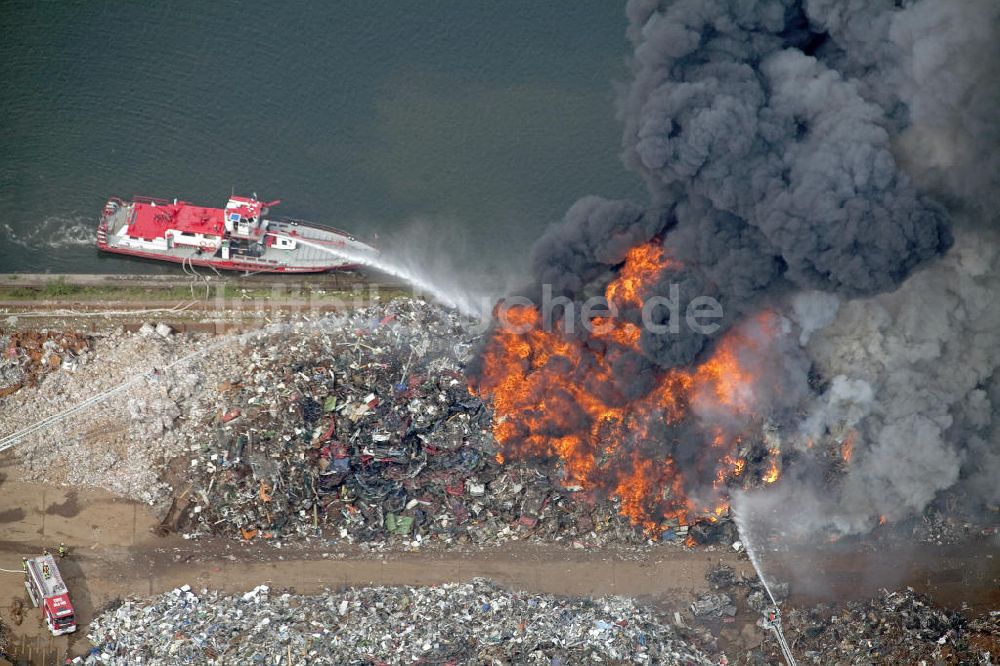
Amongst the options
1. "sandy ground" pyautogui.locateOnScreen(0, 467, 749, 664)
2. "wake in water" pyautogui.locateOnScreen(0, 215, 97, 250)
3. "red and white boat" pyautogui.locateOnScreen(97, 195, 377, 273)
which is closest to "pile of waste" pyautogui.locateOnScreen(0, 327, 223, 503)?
"sandy ground" pyautogui.locateOnScreen(0, 467, 749, 664)

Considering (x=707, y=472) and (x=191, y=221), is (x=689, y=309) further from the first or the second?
(x=191, y=221)

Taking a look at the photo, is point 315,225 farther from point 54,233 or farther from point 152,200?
point 54,233

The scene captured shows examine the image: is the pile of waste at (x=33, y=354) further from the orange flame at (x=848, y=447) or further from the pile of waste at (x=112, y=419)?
the orange flame at (x=848, y=447)

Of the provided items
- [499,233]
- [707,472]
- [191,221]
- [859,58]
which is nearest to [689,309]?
[707,472]

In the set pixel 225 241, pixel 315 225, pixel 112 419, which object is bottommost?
pixel 112 419

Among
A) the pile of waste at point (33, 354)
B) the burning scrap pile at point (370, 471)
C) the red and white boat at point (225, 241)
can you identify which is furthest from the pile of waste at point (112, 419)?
the red and white boat at point (225, 241)

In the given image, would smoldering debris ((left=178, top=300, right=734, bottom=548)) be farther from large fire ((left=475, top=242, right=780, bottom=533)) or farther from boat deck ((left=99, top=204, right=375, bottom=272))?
boat deck ((left=99, top=204, right=375, bottom=272))

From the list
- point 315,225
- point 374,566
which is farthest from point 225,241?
point 374,566
